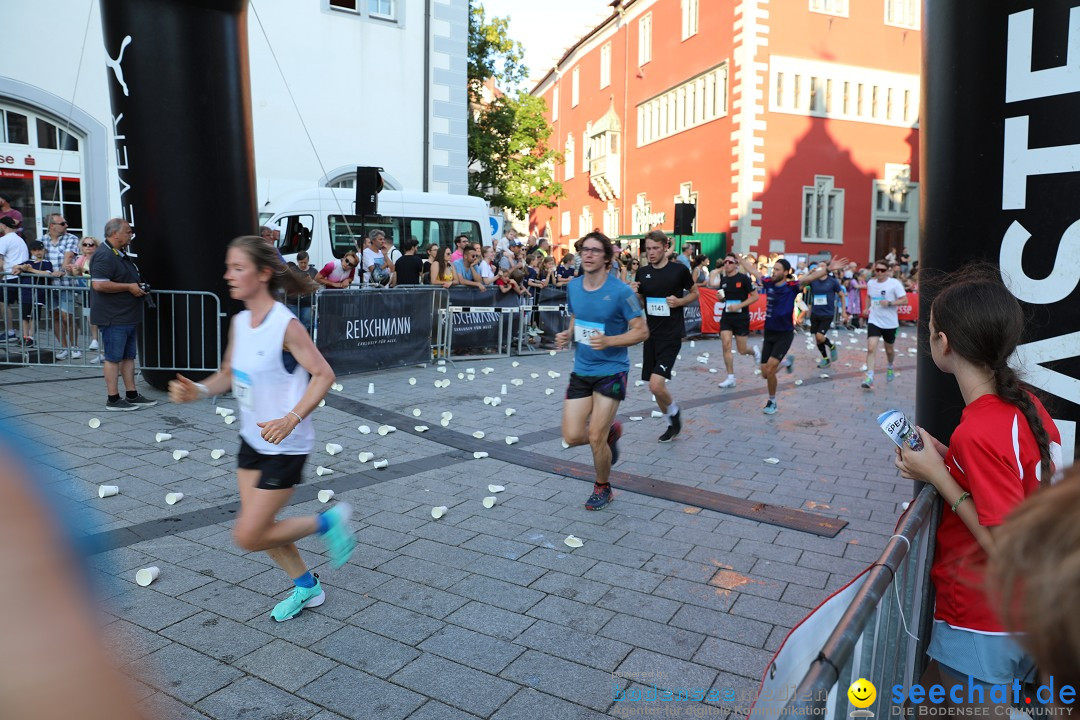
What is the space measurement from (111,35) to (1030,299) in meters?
9.20

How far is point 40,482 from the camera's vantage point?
2.62 feet

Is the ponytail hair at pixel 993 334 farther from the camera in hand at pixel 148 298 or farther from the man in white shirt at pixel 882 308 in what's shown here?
the man in white shirt at pixel 882 308

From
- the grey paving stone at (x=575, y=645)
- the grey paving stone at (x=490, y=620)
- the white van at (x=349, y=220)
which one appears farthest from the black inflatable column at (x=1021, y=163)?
the white van at (x=349, y=220)

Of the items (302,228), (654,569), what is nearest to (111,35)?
(302,228)

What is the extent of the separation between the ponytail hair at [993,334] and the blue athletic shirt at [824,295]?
10219mm

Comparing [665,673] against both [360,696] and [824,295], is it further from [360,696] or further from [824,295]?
[824,295]

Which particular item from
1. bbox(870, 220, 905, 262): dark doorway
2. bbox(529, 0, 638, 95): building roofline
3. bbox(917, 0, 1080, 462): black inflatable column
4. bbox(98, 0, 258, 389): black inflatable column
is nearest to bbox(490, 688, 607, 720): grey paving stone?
bbox(917, 0, 1080, 462): black inflatable column

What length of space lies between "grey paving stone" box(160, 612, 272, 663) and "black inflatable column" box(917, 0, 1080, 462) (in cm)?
320

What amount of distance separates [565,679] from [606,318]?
2.87 m

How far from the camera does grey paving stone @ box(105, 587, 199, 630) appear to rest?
367 cm

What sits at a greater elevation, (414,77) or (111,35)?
(414,77)

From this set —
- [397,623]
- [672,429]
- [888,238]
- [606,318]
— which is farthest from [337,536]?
[888,238]

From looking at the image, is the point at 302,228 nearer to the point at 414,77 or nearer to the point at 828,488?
the point at 414,77

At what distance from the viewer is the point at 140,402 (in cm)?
843
